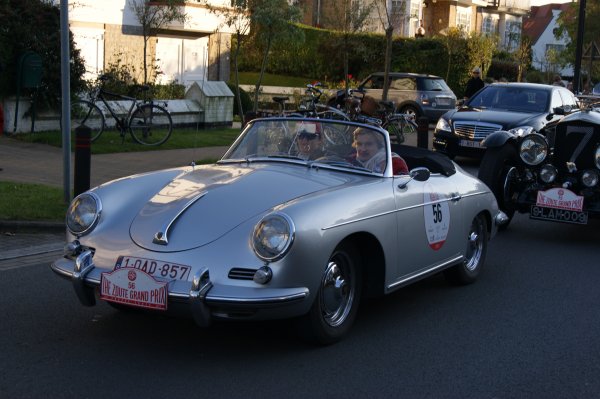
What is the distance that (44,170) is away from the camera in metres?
12.7

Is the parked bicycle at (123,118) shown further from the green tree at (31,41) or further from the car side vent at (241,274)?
the car side vent at (241,274)

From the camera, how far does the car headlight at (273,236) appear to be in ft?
16.8

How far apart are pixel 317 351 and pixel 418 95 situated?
2060 centimetres

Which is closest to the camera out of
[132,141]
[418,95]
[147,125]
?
[147,125]

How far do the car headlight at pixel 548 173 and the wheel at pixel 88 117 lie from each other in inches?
341

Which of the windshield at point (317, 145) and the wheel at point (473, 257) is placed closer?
the windshield at point (317, 145)

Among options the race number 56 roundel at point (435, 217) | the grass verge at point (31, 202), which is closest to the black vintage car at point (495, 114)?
the grass verge at point (31, 202)

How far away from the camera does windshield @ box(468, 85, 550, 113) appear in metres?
17.0

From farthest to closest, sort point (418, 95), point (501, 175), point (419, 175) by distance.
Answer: point (418, 95) → point (501, 175) → point (419, 175)

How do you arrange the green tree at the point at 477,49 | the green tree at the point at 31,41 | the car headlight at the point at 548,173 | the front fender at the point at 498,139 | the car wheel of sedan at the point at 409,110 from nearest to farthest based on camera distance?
the car headlight at the point at 548,173
the front fender at the point at 498,139
the green tree at the point at 31,41
the car wheel of sedan at the point at 409,110
the green tree at the point at 477,49

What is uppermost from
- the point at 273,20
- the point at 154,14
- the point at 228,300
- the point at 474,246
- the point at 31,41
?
the point at 154,14

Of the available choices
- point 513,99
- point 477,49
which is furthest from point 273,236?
point 477,49

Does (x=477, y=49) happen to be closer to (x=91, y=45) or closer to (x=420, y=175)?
(x=91, y=45)

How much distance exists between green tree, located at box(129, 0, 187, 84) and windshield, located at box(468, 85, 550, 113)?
8563mm
